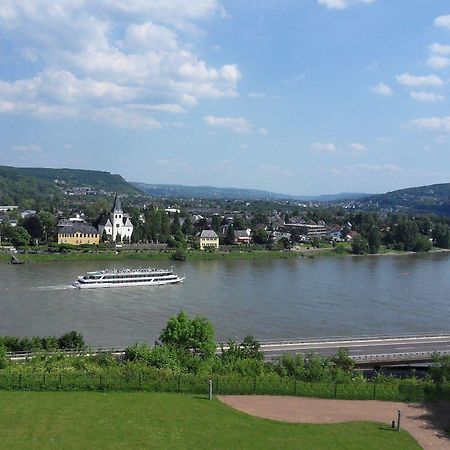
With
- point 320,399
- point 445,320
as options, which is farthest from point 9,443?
point 445,320

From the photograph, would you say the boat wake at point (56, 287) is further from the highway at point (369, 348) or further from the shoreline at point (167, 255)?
the highway at point (369, 348)

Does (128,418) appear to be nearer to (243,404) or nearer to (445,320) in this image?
(243,404)

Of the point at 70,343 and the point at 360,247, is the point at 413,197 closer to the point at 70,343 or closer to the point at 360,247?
the point at 360,247

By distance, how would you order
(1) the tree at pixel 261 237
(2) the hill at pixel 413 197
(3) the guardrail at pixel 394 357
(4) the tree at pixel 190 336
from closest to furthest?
(4) the tree at pixel 190 336 < (3) the guardrail at pixel 394 357 < (1) the tree at pixel 261 237 < (2) the hill at pixel 413 197

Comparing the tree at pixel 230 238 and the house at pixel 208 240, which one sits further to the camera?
the tree at pixel 230 238

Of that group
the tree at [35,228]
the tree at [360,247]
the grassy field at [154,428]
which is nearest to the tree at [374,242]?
the tree at [360,247]

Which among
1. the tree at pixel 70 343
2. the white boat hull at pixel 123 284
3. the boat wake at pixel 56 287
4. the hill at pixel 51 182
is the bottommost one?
the boat wake at pixel 56 287

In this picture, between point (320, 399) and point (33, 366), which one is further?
point (33, 366)
